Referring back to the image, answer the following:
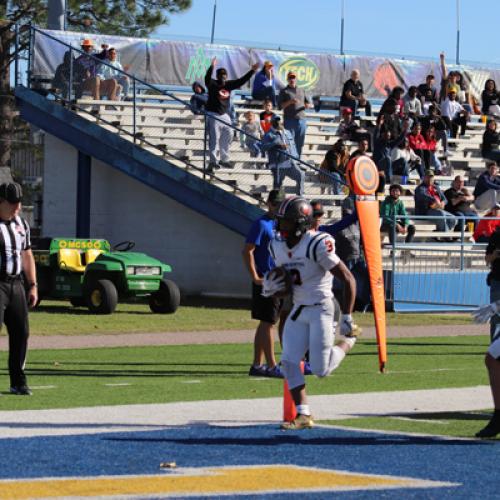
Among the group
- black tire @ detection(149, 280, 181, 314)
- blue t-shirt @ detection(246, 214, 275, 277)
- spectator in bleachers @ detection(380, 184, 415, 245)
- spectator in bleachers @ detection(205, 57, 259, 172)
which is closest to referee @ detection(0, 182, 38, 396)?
blue t-shirt @ detection(246, 214, 275, 277)

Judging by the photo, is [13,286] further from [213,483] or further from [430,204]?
[430,204]

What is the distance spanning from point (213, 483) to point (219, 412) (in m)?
3.27

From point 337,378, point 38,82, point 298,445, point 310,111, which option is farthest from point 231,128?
point 298,445

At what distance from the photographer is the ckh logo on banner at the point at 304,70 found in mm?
34281

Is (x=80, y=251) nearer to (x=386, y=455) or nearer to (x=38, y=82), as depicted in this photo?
(x=38, y=82)

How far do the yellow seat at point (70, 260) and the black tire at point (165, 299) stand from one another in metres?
1.33

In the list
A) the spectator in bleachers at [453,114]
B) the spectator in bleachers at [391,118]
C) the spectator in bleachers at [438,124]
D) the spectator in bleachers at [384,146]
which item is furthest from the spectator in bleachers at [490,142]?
the spectator in bleachers at [384,146]

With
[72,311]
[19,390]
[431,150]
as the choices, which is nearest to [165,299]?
[72,311]

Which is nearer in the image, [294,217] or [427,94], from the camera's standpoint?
[294,217]

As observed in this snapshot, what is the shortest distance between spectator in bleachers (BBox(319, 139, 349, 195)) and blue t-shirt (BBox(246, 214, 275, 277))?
1042 cm

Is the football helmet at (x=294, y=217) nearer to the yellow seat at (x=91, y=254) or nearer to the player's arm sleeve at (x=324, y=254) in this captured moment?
the player's arm sleeve at (x=324, y=254)

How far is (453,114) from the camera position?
33.8m

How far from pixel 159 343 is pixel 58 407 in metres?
7.09

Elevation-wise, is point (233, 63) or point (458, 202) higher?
point (233, 63)
